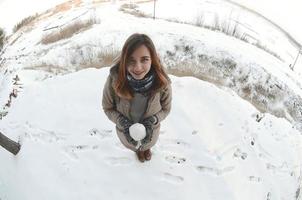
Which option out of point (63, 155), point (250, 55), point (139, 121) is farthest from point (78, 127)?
point (250, 55)

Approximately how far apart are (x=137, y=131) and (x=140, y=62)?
67 cm

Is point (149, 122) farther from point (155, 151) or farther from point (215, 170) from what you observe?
point (215, 170)

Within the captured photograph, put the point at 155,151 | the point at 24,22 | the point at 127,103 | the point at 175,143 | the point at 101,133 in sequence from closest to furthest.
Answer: the point at 127,103 < the point at 155,151 < the point at 175,143 < the point at 101,133 < the point at 24,22

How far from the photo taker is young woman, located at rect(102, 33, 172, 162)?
8.09 ft

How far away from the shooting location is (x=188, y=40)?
680cm

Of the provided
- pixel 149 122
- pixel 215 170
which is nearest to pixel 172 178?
pixel 215 170

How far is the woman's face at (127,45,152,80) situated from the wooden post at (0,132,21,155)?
193 cm

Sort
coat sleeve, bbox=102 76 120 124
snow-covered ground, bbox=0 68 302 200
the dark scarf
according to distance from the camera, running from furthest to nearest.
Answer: snow-covered ground, bbox=0 68 302 200 → coat sleeve, bbox=102 76 120 124 → the dark scarf

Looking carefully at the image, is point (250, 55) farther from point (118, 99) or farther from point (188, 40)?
point (118, 99)

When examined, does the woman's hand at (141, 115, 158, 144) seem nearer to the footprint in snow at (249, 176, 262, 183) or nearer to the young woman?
the young woman

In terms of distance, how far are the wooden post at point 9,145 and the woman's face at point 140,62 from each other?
193cm

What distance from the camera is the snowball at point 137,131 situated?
2.91m

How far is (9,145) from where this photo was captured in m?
3.84

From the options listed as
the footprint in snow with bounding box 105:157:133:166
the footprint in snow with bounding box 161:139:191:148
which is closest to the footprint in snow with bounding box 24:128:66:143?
the footprint in snow with bounding box 105:157:133:166
